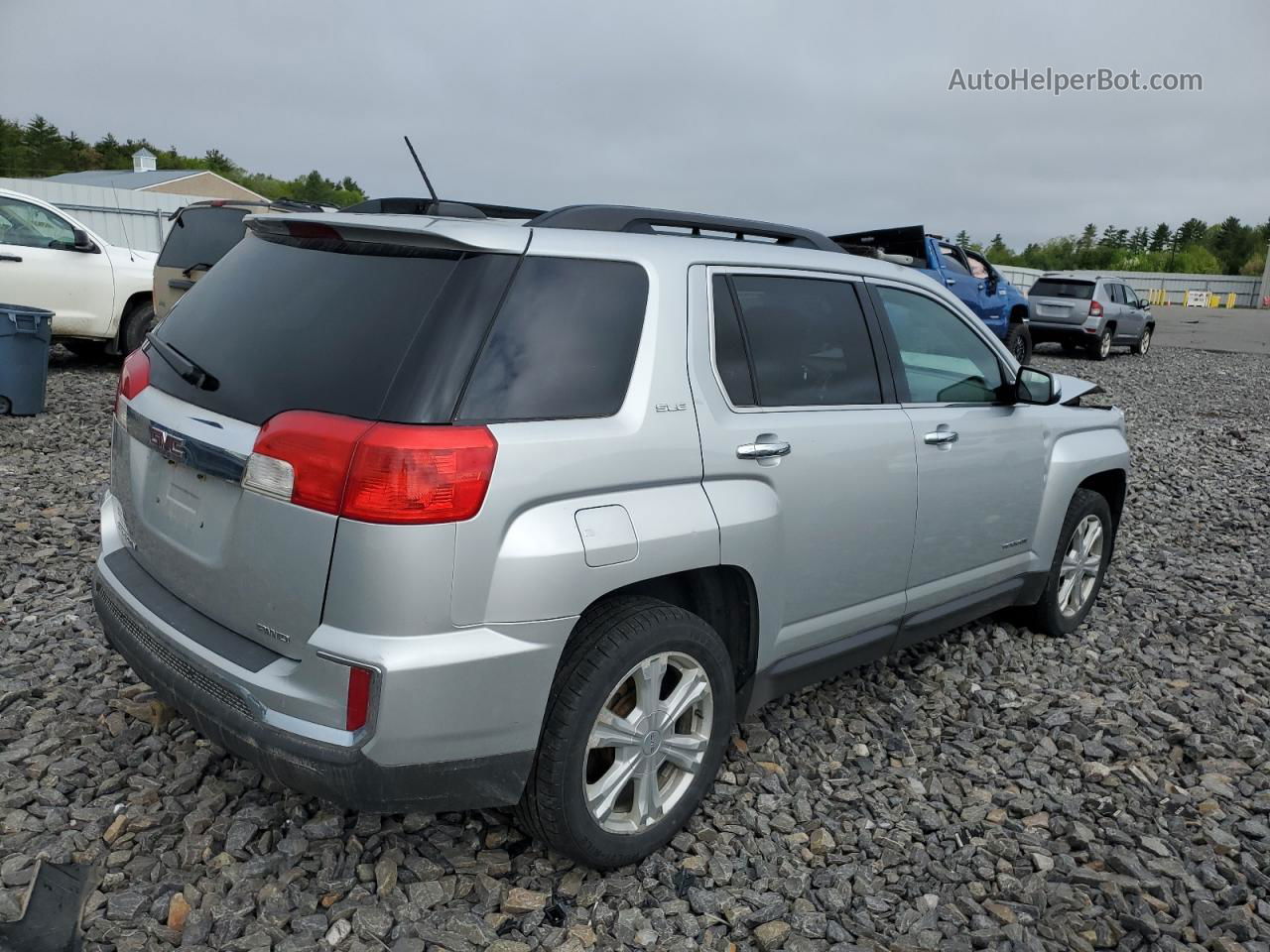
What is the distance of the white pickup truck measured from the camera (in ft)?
33.0

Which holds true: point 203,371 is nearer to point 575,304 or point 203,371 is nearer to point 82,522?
point 575,304

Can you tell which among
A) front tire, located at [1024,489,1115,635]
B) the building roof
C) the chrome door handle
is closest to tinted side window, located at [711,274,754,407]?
the chrome door handle

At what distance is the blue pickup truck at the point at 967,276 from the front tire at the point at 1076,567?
7786 millimetres

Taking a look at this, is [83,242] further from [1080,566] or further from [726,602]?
[1080,566]

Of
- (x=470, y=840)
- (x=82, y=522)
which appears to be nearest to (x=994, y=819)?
(x=470, y=840)

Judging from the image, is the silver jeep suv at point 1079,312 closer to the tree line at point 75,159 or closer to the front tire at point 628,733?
the front tire at point 628,733

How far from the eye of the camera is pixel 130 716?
346 centimetres

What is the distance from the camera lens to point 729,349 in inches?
116

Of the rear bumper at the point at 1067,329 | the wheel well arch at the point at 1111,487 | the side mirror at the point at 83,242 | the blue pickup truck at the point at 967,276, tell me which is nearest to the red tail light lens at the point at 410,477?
the wheel well arch at the point at 1111,487

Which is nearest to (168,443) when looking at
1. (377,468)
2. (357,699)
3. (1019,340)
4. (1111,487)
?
(377,468)

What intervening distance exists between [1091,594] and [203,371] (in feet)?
13.8

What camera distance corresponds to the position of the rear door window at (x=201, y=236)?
30.7ft

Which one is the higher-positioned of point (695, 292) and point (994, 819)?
point (695, 292)

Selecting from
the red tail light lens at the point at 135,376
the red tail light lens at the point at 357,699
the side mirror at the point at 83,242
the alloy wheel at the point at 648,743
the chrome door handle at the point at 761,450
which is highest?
the chrome door handle at the point at 761,450
